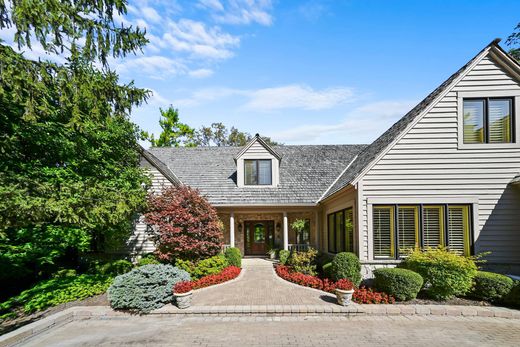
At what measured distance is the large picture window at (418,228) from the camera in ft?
33.7

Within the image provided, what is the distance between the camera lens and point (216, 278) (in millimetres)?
11617

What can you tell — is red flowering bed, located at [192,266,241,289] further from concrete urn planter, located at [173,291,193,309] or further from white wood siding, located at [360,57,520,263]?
white wood siding, located at [360,57,520,263]

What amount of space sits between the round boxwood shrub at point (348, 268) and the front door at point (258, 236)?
31.0 ft

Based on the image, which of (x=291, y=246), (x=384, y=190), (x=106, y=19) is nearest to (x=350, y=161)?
(x=291, y=246)

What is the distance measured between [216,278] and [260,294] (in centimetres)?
235

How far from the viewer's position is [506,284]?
28.7 feet

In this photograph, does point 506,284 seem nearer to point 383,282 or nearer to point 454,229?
point 454,229

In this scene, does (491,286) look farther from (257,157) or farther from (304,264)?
(257,157)

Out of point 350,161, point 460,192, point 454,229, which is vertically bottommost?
point 454,229

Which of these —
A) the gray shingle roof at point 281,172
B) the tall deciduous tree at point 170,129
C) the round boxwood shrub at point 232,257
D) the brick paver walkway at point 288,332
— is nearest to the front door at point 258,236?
the gray shingle roof at point 281,172

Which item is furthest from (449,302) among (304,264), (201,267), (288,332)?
(201,267)

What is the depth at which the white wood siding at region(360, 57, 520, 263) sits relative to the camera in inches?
400

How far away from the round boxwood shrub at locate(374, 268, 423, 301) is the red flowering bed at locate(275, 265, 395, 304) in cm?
25

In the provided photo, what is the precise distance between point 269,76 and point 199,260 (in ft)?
28.3
